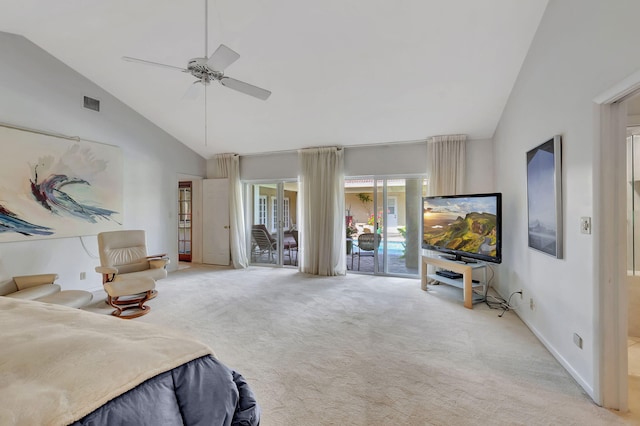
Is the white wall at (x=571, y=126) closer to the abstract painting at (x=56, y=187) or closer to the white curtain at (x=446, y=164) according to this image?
the white curtain at (x=446, y=164)

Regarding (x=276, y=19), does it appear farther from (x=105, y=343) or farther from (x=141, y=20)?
(x=105, y=343)

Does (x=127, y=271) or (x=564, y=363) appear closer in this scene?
(x=564, y=363)

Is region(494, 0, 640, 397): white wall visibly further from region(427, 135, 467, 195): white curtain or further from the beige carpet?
region(427, 135, 467, 195): white curtain

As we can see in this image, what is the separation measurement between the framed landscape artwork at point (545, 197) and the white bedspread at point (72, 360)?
2.74 metres

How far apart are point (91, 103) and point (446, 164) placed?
5568 millimetres

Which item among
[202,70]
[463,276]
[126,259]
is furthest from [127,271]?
[463,276]

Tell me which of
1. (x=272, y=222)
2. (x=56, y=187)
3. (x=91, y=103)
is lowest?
(x=272, y=222)

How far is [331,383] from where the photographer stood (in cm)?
203

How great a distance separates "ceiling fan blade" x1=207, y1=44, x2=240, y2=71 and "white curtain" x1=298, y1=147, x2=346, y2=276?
10.1ft

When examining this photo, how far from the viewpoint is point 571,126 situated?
213 centimetres

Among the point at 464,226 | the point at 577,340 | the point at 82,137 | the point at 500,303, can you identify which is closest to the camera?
the point at 577,340

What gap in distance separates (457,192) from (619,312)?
297 cm

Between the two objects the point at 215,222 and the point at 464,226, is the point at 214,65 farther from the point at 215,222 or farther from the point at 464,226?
the point at 215,222

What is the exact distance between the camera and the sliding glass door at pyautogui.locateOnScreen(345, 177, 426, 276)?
5.03 m
